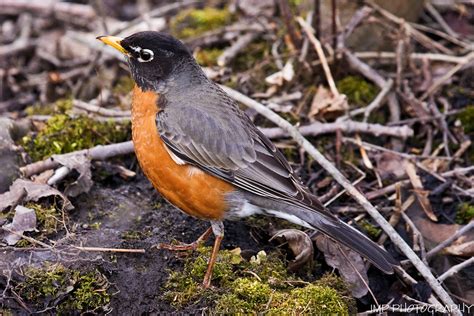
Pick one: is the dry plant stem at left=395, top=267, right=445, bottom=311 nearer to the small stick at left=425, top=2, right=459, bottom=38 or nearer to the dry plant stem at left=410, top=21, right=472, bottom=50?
the dry plant stem at left=410, top=21, right=472, bottom=50

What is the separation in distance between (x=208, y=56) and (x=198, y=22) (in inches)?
41.8

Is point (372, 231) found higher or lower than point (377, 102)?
lower

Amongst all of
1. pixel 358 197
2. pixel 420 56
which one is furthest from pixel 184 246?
pixel 420 56

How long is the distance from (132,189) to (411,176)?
254cm

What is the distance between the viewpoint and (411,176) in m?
6.05

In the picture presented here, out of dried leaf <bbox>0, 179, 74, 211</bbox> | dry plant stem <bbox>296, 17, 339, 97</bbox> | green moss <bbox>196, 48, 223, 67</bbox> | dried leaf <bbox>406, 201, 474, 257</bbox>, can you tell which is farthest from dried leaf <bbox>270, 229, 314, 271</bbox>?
green moss <bbox>196, 48, 223, 67</bbox>

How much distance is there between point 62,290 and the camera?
14.6 ft

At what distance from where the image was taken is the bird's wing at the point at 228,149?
5043 millimetres

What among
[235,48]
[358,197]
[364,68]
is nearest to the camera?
[358,197]

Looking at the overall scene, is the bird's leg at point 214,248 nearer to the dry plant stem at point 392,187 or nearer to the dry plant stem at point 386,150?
the dry plant stem at point 392,187

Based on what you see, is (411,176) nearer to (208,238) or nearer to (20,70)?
(208,238)

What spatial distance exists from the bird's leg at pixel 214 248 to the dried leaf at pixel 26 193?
120 cm

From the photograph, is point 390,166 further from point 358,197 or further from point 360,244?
point 360,244

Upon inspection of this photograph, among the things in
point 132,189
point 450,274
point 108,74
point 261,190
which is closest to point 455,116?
point 450,274
